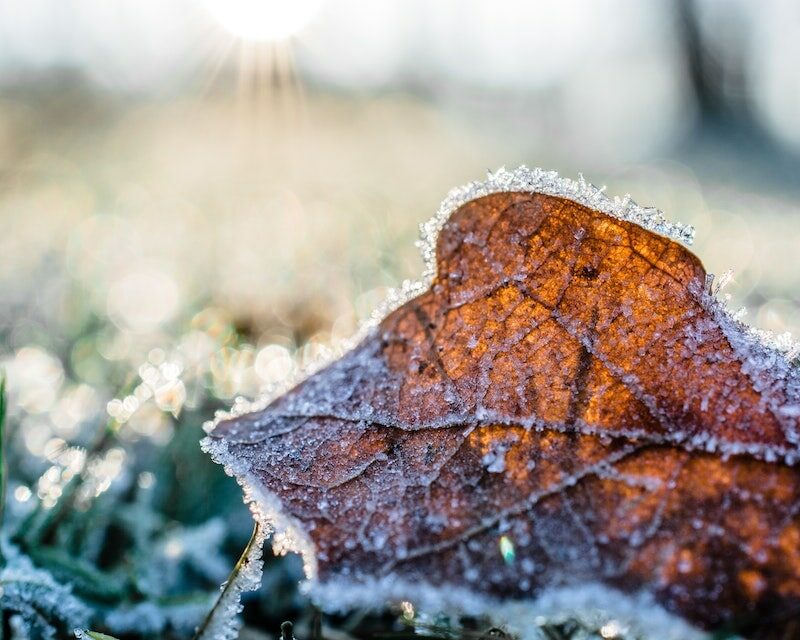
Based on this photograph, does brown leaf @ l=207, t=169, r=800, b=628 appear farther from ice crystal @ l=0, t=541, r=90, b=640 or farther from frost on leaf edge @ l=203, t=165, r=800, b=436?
ice crystal @ l=0, t=541, r=90, b=640

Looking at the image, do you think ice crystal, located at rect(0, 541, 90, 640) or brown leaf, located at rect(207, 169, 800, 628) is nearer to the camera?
brown leaf, located at rect(207, 169, 800, 628)

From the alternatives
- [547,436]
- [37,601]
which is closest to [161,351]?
[37,601]

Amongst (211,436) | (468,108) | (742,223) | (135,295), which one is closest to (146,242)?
(135,295)

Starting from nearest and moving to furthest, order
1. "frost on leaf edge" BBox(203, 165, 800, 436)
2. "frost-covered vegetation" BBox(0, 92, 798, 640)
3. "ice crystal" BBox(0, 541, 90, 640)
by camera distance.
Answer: "frost on leaf edge" BBox(203, 165, 800, 436) → "ice crystal" BBox(0, 541, 90, 640) → "frost-covered vegetation" BBox(0, 92, 798, 640)

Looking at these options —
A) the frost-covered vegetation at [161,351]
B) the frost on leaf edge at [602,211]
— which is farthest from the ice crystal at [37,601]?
the frost on leaf edge at [602,211]

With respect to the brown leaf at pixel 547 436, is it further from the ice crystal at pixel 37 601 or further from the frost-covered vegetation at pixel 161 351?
the ice crystal at pixel 37 601

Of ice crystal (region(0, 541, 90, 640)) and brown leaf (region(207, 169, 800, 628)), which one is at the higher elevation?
brown leaf (region(207, 169, 800, 628))

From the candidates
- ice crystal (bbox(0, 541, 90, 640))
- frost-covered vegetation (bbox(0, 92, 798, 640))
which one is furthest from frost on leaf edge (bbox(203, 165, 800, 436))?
ice crystal (bbox(0, 541, 90, 640))

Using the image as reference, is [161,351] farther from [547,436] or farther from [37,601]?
[547,436]

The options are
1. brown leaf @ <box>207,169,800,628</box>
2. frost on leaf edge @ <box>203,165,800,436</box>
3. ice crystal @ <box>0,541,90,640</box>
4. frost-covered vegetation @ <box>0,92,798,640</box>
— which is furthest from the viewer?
frost-covered vegetation @ <box>0,92,798,640</box>
